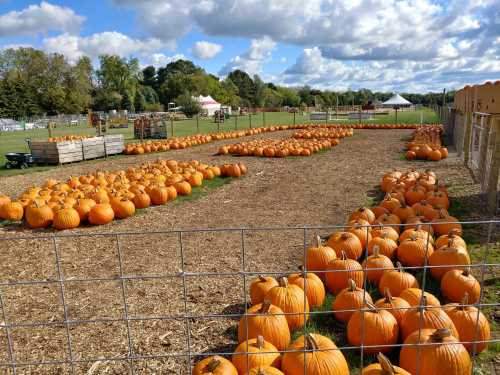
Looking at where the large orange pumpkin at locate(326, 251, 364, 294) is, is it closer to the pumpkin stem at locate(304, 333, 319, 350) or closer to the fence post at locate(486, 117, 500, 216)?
the pumpkin stem at locate(304, 333, 319, 350)

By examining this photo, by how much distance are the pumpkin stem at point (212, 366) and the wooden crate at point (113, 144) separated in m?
16.4

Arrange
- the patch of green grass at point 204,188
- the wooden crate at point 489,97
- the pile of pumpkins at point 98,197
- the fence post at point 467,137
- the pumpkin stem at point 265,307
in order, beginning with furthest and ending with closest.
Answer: the fence post at point 467,137
the patch of green grass at point 204,188
the wooden crate at point 489,97
the pile of pumpkins at point 98,197
the pumpkin stem at point 265,307

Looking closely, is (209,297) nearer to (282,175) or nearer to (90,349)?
(90,349)

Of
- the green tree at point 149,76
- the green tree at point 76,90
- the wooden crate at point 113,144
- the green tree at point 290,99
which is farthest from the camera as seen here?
the green tree at point 149,76

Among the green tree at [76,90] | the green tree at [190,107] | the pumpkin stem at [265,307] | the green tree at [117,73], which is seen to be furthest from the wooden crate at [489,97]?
the green tree at [117,73]

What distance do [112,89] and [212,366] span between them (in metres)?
120

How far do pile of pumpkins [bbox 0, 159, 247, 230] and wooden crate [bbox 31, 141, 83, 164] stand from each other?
5694mm

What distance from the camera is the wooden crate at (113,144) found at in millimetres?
17875

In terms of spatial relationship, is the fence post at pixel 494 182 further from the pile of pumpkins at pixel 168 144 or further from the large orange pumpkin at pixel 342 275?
the pile of pumpkins at pixel 168 144

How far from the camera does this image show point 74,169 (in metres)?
14.6

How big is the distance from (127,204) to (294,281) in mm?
5053

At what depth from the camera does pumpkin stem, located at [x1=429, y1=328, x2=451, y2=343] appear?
2.92 m

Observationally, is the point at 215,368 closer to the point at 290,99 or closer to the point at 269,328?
the point at 269,328

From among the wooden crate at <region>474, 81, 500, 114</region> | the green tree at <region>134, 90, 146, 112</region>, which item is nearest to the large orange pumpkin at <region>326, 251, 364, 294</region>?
the wooden crate at <region>474, 81, 500, 114</region>
